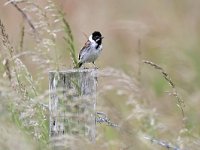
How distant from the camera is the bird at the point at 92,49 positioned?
23.9ft

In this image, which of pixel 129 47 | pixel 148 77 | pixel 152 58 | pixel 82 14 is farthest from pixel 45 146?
pixel 82 14

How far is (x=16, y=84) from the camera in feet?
15.7

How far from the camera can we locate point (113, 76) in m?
4.09

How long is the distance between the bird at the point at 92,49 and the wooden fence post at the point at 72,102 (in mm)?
2951

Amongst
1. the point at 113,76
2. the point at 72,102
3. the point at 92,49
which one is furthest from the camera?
the point at 92,49

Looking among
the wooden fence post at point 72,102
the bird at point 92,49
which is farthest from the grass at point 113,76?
the bird at point 92,49

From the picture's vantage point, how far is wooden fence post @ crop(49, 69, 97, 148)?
4.13 metres

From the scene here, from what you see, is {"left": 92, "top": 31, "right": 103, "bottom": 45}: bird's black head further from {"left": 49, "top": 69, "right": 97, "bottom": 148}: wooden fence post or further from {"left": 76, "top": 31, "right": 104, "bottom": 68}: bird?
{"left": 49, "top": 69, "right": 97, "bottom": 148}: wooden fence post

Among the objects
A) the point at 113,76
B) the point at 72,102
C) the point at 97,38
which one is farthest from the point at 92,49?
the point at 113,76

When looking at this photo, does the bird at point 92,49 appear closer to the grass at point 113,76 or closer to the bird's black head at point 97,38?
the bird's black head at point 97,38

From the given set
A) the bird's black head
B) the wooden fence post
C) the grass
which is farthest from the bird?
the wooden fence post

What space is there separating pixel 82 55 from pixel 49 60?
3.18 m

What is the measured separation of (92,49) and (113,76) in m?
3.37

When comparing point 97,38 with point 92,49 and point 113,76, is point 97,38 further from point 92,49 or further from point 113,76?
point 113,76
